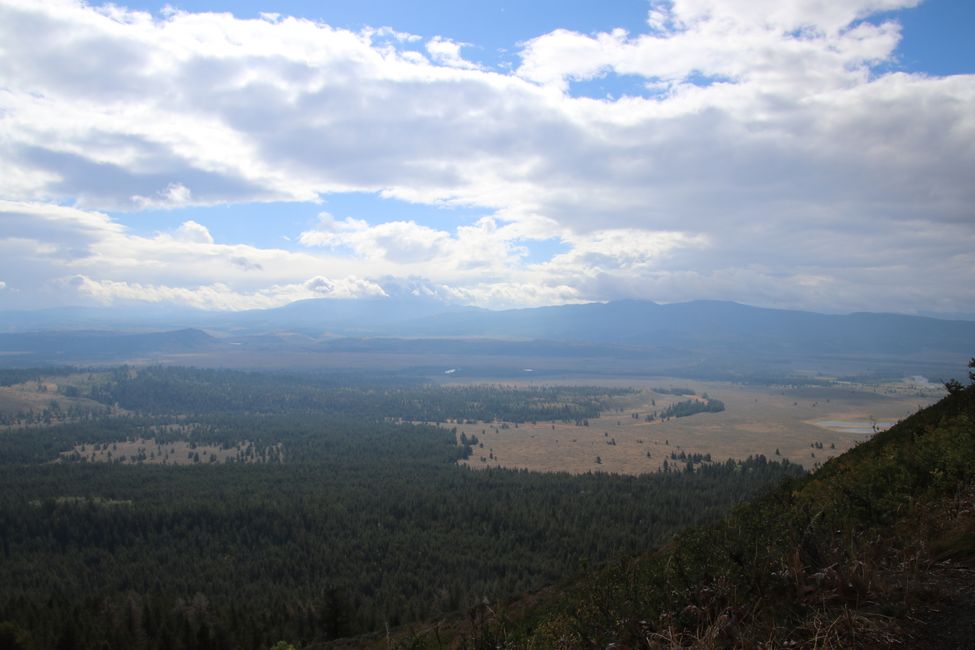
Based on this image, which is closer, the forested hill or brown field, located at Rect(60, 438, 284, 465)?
the forested hill

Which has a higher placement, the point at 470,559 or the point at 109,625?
the point at 109,625

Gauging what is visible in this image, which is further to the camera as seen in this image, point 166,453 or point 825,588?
point 166,453

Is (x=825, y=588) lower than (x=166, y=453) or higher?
higher

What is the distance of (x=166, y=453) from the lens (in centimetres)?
17412

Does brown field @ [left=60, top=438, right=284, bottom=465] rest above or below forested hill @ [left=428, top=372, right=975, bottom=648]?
below

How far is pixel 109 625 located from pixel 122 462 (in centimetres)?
12620

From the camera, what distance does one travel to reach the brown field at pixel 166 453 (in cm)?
16050

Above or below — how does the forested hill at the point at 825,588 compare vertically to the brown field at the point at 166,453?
above

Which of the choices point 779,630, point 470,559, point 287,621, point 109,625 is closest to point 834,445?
point 470,559

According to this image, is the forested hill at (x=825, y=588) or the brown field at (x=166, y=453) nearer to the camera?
the forested hill at (x=825, y=588)

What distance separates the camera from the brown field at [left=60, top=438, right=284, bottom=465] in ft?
527

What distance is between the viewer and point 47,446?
6929 inches

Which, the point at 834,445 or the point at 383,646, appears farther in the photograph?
the point at 834,445

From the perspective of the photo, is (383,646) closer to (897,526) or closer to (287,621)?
(287,621)
